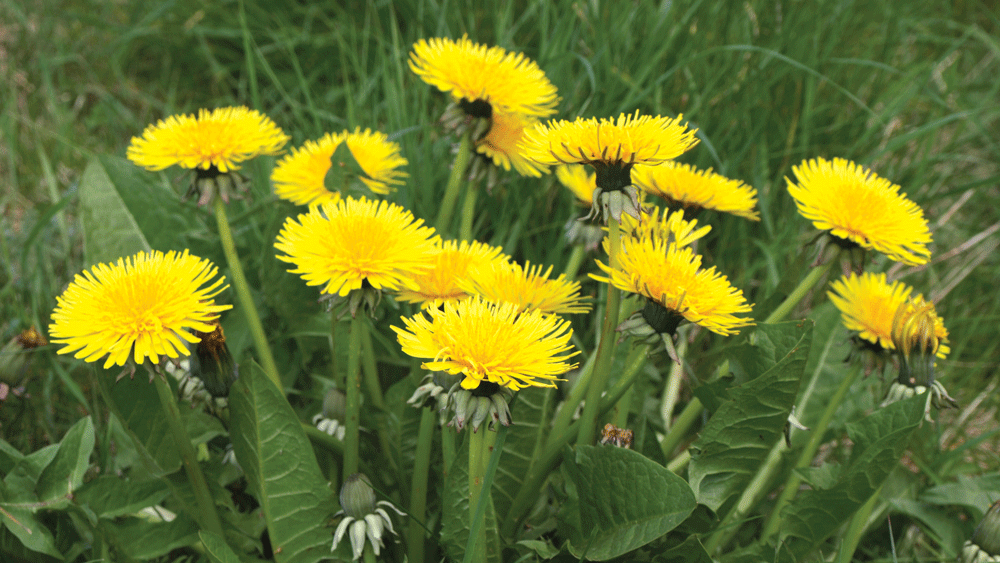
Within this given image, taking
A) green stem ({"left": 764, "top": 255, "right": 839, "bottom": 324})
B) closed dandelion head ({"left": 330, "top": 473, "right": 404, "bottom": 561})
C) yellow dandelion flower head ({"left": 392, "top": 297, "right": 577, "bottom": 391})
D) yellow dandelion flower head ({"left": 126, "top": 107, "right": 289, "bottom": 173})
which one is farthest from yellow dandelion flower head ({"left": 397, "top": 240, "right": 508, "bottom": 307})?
green stem ({"left": 764, "top": 255, "right": 839, "bottom": 324})

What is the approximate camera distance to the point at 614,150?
105 cm

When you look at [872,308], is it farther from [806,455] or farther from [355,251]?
[355,251]

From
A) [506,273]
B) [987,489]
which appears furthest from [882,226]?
[987,489]

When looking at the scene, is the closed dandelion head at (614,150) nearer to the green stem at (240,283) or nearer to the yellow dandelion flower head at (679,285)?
the yellow dandelion flower head at (679,285)

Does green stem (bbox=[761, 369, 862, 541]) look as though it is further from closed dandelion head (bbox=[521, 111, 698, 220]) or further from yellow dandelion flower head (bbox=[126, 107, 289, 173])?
yellow dandelion flower head (bbox=[126, 107, 289, 173])

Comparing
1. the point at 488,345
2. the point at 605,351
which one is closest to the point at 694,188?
the point at 605,351

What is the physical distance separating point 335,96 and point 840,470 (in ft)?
7.05

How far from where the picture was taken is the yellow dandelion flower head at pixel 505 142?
1440 millimetres

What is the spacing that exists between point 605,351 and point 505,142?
0.50m

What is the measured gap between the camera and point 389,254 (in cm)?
108

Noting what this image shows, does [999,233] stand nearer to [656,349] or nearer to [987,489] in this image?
[987,489]

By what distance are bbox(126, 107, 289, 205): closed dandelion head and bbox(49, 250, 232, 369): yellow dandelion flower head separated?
11.7 inches

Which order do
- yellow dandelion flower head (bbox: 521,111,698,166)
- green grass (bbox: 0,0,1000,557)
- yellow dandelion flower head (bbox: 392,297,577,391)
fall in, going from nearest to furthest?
yellow dandelion flower head (bbox: 392,297,577,391) < yellow dandelion flower head (bbox: 521,111,698,166) < green grass (bbox: 0,0,1000,557)

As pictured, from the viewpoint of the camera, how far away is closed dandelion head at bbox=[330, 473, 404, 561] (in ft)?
3.74
